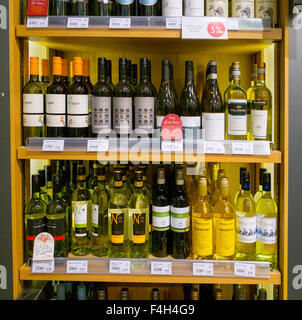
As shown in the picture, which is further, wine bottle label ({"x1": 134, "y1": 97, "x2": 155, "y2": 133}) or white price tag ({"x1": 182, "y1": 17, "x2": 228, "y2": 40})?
wine bottle label ({"x1": 134, "y1": 97, "x2": 155, "y2": 133})

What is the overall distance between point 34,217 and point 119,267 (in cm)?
45

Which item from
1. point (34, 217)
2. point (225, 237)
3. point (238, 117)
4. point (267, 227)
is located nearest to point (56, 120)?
point (34, 217)

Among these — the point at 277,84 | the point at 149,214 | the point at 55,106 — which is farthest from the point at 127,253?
the point at 277,84

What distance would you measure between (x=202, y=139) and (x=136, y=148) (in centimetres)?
29

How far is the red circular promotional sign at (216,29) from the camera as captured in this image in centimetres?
133

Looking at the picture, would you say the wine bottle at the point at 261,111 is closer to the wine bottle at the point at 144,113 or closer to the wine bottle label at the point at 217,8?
the wine bottle label at the point at 217,8

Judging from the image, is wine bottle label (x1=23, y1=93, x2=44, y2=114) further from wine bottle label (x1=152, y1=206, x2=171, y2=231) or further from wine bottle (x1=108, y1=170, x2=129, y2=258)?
wine bottle label (x1=152, y1=206, x2=171, y2=231)

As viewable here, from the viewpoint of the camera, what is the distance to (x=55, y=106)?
144 centimetres

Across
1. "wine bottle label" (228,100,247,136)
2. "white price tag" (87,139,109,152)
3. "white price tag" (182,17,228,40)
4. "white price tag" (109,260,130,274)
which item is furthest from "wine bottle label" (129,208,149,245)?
"white price tag" (182,17,228,40)

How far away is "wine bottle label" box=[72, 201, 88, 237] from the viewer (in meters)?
1.51

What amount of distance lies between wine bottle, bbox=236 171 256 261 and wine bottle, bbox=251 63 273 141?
0.18 meters

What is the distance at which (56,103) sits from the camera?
4.73 ft

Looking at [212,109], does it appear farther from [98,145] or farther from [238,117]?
[98,145]

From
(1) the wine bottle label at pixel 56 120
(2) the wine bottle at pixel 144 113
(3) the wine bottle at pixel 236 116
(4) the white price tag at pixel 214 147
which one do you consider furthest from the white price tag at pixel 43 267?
(3) the wine bottle at pixel 236 116
